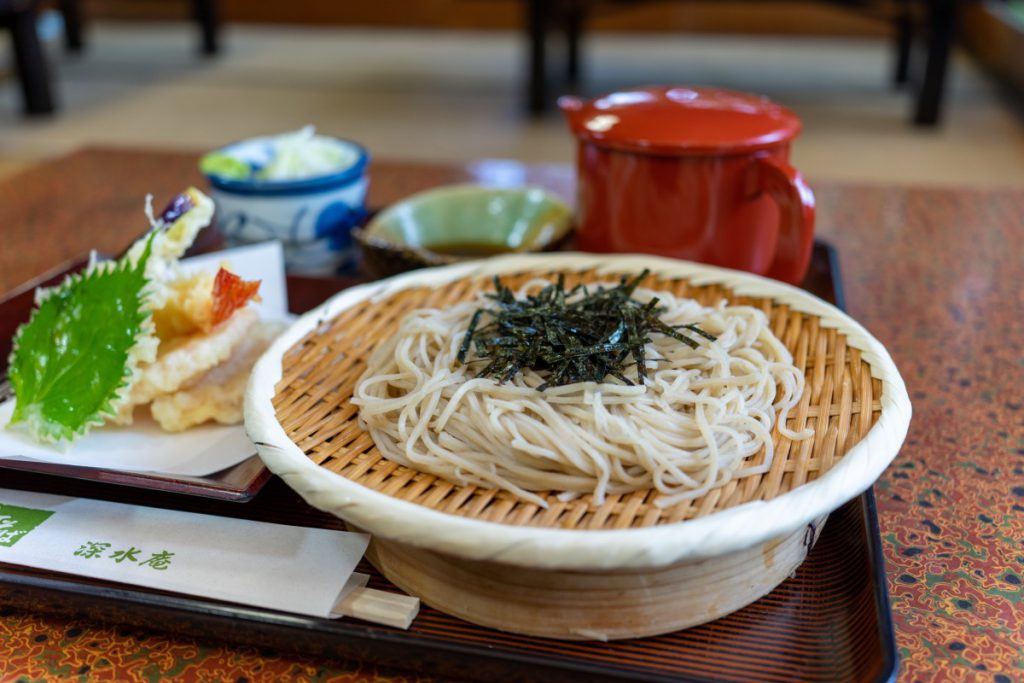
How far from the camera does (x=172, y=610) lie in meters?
0.83

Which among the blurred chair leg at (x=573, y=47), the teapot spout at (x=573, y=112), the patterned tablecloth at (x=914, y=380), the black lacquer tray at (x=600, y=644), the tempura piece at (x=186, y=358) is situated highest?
the teapot spout at (x=573, y=112)

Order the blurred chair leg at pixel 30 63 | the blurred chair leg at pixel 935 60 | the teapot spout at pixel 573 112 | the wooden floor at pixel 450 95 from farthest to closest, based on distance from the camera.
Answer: the blurred chair leg at pixel 30 63 < the wooden floor at pixel 450 95 < the blurred chair leg at pixel 935 60 < the teapot spout at pixel 573 112

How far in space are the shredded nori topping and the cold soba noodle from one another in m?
0.02

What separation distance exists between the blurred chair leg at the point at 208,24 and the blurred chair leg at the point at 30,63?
161 cm

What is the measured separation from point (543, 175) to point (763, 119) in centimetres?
90

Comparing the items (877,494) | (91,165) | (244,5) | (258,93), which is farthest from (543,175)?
(244,5)

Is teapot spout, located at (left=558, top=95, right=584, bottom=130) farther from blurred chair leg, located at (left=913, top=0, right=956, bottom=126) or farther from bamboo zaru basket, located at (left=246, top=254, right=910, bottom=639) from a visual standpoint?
blurred chair leg, located at (left=913, top=0, right=956, bottom=126)

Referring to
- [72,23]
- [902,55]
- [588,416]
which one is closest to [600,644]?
[588,416]

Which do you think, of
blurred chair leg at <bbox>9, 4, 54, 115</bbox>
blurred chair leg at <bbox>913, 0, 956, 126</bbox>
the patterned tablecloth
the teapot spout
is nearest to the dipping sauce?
the teapot spout

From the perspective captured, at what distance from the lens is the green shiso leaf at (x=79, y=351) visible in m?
1.03

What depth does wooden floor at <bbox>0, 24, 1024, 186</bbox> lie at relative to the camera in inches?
181

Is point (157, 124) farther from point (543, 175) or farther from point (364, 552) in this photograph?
point (364, 552)

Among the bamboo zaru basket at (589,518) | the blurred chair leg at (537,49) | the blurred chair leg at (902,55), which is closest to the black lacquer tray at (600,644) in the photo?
the bamboo zaru basket at (589,518)

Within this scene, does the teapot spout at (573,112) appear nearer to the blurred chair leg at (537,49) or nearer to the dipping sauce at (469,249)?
the dipping sauce at (469,249)
